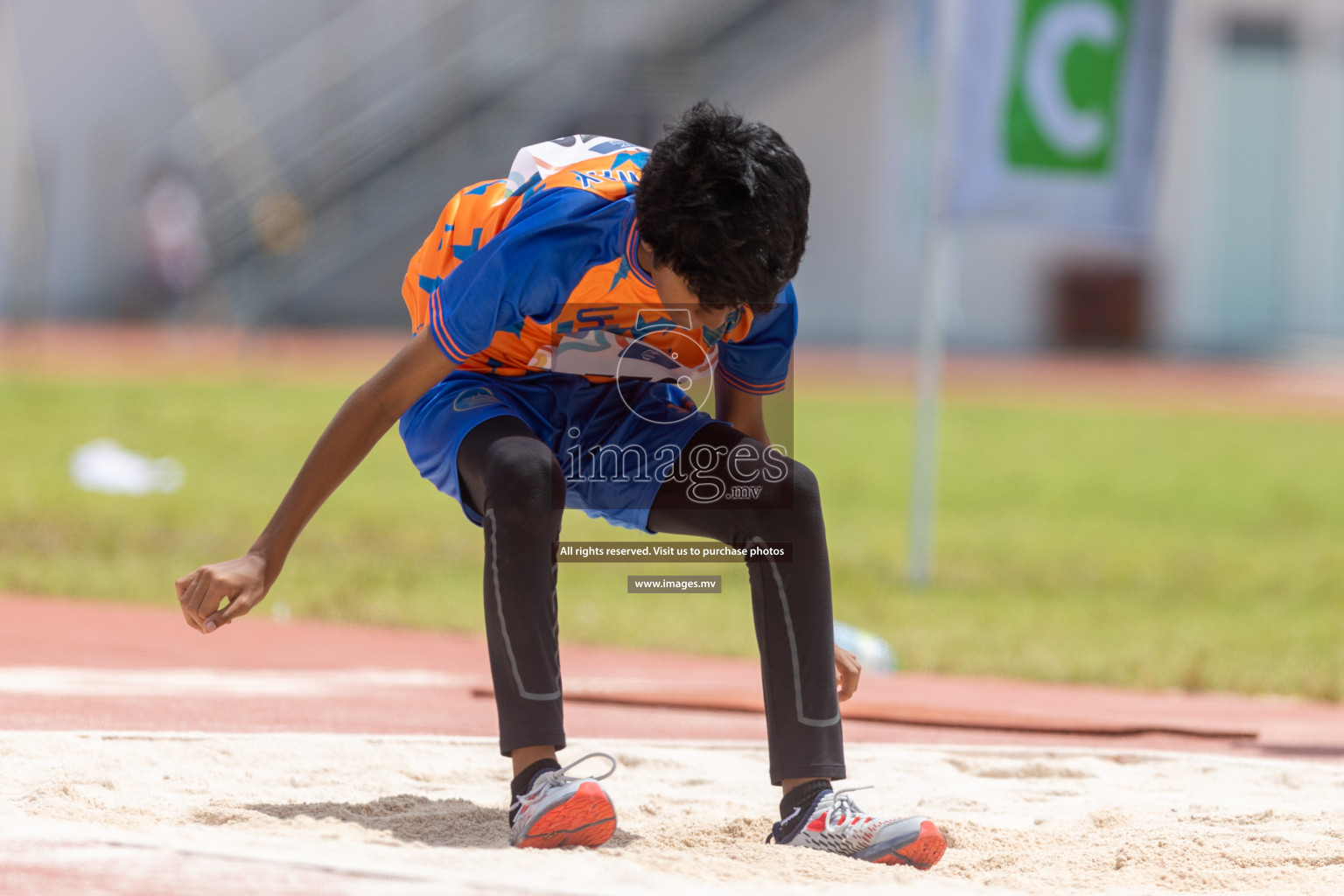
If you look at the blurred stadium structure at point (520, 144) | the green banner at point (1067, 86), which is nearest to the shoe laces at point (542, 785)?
the green banner at point (1067, 86)

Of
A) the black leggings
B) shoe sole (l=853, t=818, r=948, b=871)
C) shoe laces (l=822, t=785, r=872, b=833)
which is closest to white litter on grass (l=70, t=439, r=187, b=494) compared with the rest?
the black leggings

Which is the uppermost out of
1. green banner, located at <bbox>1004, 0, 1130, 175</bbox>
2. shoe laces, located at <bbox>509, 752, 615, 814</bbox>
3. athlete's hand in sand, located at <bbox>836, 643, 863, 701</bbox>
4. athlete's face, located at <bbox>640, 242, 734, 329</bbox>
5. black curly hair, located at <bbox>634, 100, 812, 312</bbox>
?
green banner, located at <bbox>1004, 0, 1130, 175</bbox>

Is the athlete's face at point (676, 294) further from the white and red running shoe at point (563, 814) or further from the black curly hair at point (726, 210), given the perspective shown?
the white and red running shoe at point (563, 814)

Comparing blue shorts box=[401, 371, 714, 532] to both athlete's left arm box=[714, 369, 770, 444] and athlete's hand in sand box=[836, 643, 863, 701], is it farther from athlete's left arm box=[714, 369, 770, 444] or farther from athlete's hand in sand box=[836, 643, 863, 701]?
athlete's hand in sand box=[836, 643, 863, 701]

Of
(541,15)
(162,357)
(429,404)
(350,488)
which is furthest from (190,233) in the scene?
(429,404)

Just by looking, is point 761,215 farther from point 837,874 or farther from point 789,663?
point 837,874

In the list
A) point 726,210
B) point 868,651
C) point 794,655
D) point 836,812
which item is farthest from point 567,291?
point 868,651

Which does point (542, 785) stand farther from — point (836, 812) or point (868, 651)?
point (868, 651)

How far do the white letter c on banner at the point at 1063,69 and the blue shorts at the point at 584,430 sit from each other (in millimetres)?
5487

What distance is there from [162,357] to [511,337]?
1801 cm

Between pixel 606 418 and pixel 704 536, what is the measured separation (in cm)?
31

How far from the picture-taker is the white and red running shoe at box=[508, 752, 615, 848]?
2.89 metres

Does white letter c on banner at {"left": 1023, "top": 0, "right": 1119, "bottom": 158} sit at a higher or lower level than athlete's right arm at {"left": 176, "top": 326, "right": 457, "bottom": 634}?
higher

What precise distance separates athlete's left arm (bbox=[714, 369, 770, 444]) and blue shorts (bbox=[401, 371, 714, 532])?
121mm
